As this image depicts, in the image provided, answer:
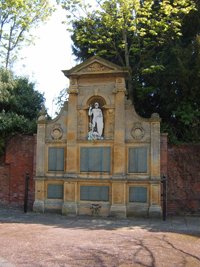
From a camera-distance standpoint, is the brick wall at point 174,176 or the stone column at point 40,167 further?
the stone column at point 40,167

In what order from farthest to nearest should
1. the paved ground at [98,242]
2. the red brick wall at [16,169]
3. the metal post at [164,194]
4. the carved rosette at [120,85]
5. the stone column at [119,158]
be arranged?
the red brick wall at [16,169] < the carved rosette at [120,85] < the stone column at [119,158] < the metal post at [164,194] < the paved ground at [98,242]

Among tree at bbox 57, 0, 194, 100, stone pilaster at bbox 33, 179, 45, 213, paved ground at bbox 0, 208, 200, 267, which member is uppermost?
tree at bbox 57, 0, 194, 100

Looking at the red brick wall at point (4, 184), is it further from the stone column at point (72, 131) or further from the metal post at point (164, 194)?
the metal post at point (164, 194)

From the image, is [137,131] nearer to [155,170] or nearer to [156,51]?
[155,170]

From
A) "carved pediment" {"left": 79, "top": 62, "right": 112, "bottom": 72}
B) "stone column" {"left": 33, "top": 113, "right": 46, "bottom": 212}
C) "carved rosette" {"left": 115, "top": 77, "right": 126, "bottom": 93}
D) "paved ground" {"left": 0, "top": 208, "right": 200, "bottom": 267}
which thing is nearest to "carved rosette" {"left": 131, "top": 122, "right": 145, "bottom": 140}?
"carved rosette" {"left": 115, "top": 77, "right": 126, "bottom": 93}

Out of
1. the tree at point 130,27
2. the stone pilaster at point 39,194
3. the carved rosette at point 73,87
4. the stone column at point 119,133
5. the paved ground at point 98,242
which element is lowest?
the paved ground at point 98,242

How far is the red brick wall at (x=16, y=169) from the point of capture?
17.0 metres

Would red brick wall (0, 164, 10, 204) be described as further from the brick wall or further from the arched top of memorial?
the arched top of memorial

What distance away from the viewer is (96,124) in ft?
51.5

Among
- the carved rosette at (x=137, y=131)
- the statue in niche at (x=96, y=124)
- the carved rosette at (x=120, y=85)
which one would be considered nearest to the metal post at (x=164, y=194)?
the carved rosette at (x=137, y=131)

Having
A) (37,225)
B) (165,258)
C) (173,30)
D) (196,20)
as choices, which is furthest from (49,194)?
(196,20)

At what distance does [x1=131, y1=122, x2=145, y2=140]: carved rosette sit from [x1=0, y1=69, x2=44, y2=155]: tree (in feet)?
17.1

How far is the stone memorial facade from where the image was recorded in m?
15.1

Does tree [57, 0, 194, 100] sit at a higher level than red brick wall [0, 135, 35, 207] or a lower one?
higher
